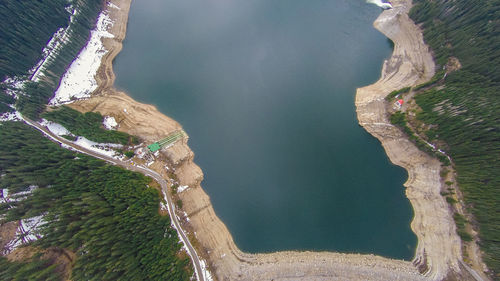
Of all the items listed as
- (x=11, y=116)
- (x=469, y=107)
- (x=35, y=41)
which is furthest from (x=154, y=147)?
(x=469, y=107)

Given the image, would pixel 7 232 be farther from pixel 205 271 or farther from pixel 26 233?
pixel 205 271

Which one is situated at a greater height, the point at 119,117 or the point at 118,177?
the point at 119,117

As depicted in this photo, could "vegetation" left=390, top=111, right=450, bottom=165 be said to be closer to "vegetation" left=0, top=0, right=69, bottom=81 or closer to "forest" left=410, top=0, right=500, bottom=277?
"forest" left=410, top=0, right=500, bottom=277

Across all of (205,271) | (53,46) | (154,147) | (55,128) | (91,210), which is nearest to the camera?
(91,210)

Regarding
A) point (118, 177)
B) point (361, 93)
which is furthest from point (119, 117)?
point (361, 93)

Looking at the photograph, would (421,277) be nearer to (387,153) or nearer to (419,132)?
(387,153)

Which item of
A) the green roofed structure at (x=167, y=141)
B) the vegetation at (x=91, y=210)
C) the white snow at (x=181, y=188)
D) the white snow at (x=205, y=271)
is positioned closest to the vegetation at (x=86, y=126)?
the green roofed structure at (x=167, y=141)
